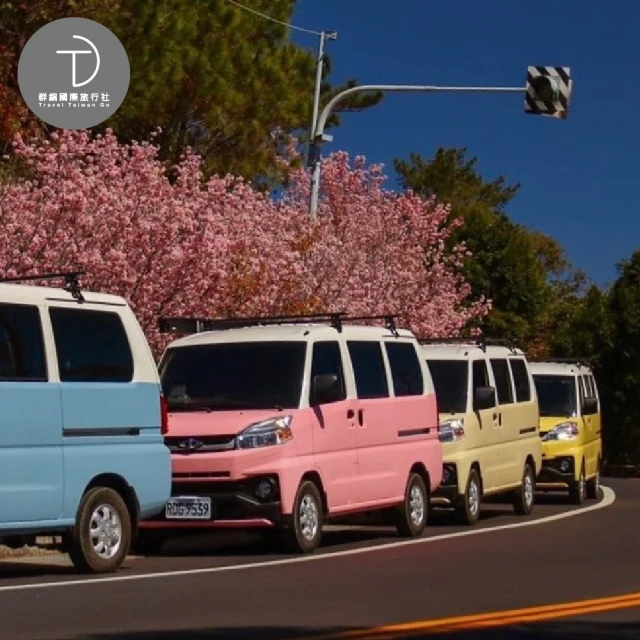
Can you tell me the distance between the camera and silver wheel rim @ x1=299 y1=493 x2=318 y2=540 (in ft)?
61.0

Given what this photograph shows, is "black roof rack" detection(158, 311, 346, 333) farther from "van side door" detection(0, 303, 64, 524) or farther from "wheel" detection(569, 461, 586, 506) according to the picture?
"wheel" detection(569, 461, 586, 506)

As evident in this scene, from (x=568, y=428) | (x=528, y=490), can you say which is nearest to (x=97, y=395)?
(x=528, y=490)

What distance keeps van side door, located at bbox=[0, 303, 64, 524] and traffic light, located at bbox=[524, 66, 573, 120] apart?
13477 mm

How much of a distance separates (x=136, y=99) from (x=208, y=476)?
1986 centimetres

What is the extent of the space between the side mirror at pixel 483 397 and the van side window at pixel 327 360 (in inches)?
180

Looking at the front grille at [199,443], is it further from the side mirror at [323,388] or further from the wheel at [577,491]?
the wheel at [577,491]

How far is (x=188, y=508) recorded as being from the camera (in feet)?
60.0

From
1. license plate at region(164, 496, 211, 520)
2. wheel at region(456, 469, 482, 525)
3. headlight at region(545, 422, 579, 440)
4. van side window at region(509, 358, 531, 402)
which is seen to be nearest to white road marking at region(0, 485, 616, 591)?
wheel at region(456, 469, 482, 525)

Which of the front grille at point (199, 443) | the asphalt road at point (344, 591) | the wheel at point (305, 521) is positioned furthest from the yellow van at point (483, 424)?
the front grille at point (199, 443)

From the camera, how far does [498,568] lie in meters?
16.6

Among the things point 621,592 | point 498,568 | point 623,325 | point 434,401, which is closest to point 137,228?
point 434,401

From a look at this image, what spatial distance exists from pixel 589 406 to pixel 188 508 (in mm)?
13224

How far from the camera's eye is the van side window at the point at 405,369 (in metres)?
21.3

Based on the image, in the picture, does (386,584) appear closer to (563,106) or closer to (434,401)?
(434,401)
